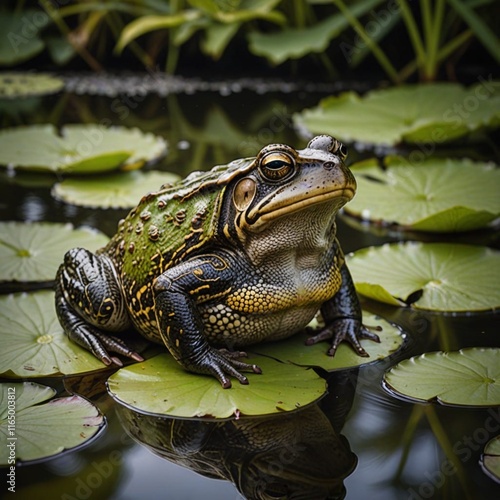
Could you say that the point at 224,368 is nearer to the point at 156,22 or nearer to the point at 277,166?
the point at 277,166

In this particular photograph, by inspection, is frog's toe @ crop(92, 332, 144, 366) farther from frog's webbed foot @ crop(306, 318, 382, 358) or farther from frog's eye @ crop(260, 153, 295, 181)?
frog's eye @ crop(260, 153, 295, 181)

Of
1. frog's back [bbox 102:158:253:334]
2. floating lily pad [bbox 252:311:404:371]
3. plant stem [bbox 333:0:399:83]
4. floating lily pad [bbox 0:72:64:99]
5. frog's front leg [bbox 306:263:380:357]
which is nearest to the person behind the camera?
frog's back [bbox 102:158:253:334]

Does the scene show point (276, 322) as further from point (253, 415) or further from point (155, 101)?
point (155, 101)

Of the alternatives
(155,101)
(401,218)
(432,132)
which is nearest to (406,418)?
(401,218)

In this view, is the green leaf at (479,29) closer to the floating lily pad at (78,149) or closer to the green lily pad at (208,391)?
the floating lily pad at (78,149)

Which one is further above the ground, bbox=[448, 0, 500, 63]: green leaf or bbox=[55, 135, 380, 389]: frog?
bbox=[448, 0, 500, 63]: green leaf

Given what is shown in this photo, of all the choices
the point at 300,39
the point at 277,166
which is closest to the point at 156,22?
the point at 300,39

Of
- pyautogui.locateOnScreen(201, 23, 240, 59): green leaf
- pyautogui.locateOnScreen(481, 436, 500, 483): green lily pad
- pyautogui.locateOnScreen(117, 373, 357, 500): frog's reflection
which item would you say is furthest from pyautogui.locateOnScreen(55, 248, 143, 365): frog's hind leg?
pyautogui.locateOnScreen(201, 23, 240, 59): green leaf

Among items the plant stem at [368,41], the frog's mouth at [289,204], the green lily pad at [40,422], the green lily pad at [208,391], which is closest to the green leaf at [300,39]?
the plant stem at [368,41]
